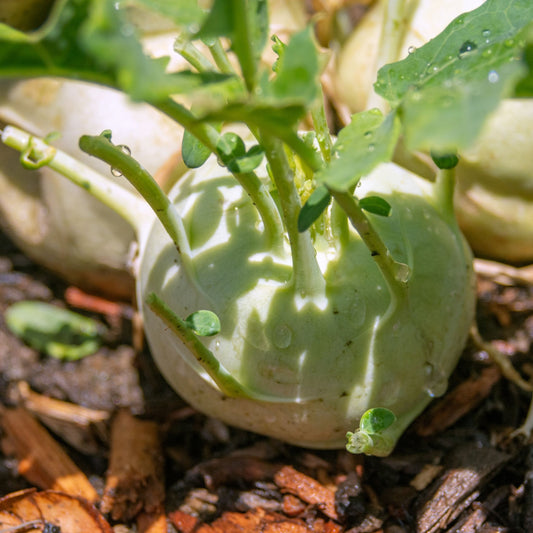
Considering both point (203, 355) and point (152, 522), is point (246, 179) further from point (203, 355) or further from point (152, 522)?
point (152, 522)

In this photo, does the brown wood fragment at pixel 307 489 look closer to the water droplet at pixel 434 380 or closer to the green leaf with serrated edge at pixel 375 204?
the water droplet at pixel 434 380

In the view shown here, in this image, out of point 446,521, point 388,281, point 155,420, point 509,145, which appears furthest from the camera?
point 155,420

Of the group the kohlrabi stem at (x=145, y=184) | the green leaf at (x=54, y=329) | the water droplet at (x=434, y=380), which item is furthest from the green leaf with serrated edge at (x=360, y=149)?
the green leaf at (x=54, y=329)

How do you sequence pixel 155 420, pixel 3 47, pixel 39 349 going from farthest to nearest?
1. pixel 39 349
2. pixel 155 420
3. pixel 3 47

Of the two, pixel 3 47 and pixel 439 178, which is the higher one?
pixel 3 47

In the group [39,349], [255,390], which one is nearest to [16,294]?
[39,349]

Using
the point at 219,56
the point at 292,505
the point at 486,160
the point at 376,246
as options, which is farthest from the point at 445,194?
the point at 292,505

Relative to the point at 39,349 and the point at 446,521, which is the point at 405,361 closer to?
the point at 446,521

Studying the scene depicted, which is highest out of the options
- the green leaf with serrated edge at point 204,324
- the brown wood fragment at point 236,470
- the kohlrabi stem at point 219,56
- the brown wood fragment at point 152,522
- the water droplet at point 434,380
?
the kohlrabi stem at point 219,56
